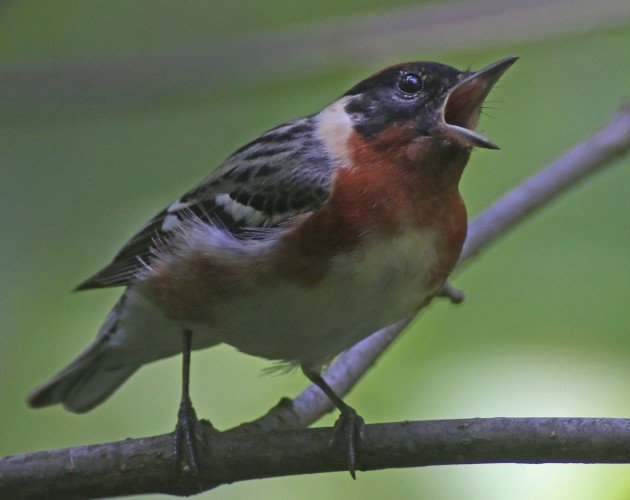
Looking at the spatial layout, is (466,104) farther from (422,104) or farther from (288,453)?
(288,453)

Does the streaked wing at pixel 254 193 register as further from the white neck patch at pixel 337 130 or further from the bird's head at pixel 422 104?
the bird's head at pixel 422 104

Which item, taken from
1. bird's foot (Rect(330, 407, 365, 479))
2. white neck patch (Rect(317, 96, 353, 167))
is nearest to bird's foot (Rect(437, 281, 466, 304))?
white neck patch (Rect(317, 96, 353, 167))

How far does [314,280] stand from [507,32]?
1.37 m

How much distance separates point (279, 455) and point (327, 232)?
2.21 ft

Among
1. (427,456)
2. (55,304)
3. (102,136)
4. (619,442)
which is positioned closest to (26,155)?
(102,136)

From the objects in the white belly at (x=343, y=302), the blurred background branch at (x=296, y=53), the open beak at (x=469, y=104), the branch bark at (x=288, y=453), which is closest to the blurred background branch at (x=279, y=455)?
the branch bark at (x=288, y=453)

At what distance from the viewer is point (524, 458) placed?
275 centimetres

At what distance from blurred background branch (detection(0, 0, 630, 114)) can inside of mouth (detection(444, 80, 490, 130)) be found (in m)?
0.36

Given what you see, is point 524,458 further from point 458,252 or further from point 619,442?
point 458,252

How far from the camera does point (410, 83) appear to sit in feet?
11.3

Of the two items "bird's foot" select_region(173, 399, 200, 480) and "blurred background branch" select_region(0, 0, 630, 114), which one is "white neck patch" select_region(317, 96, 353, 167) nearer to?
"blurred background branch" select_region(0, 0, 630, 114)

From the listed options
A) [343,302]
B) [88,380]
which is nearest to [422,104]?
[343,302]

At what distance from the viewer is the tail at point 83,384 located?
418 cm

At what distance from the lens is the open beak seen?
3.22 metres
